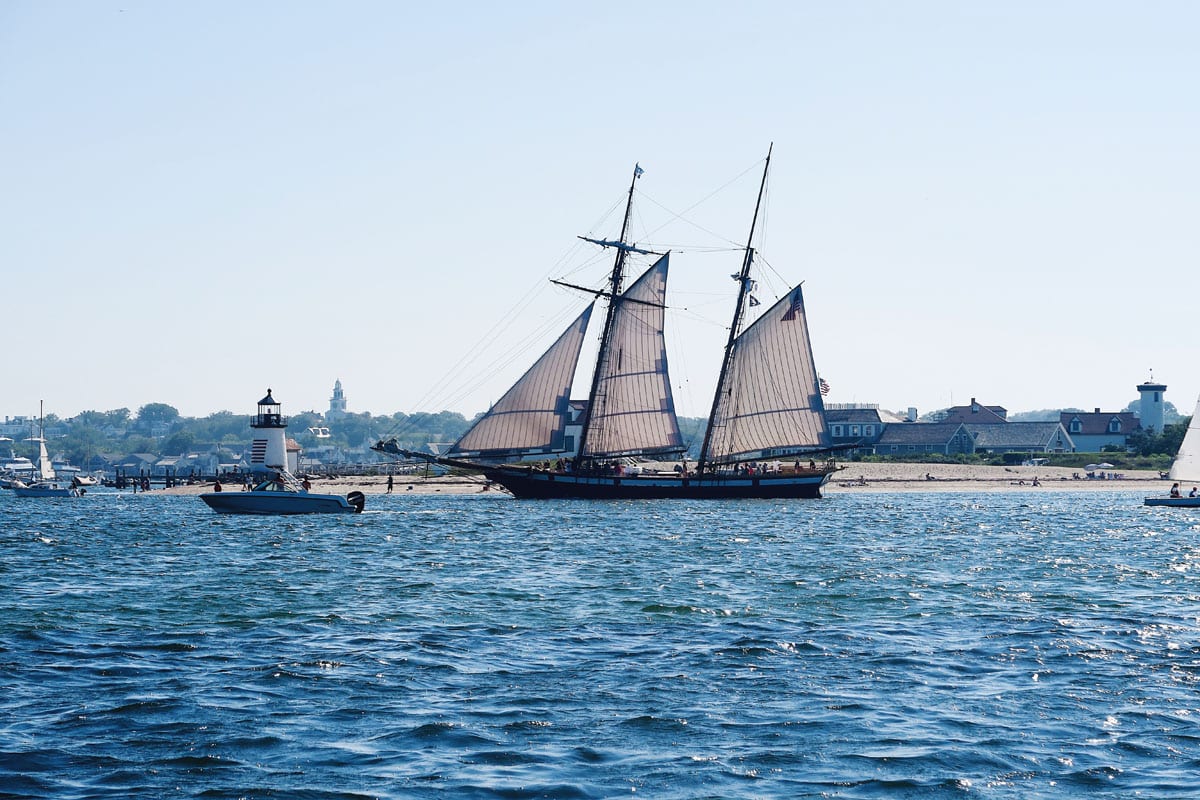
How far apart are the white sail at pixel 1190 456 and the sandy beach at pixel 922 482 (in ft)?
92.6

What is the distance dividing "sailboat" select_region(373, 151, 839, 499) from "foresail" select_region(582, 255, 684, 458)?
0.06 meters

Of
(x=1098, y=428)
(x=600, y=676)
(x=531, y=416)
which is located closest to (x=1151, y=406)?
(x=1098, y=428)

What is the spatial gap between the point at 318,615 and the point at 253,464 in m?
39.8

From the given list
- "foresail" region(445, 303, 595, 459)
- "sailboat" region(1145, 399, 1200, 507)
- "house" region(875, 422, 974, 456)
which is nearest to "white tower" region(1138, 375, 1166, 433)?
"house" region(875, 422, 974, 456)

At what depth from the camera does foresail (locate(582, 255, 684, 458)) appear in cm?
8194

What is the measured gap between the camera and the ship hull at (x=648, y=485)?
8519cm

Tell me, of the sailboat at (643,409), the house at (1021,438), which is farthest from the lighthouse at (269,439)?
the house at (1021,438)

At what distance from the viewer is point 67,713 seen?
1648 cm

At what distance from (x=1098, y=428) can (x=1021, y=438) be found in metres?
14.6

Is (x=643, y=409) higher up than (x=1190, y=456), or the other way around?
(x=643, y=409)

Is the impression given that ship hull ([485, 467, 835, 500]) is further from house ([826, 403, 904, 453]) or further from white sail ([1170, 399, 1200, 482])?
house ([826, 403, 904, 453])

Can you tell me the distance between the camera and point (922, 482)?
12006 centimetres

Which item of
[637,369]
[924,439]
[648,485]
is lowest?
[648,485]

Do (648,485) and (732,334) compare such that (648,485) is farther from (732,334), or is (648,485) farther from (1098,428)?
(1098,428)
